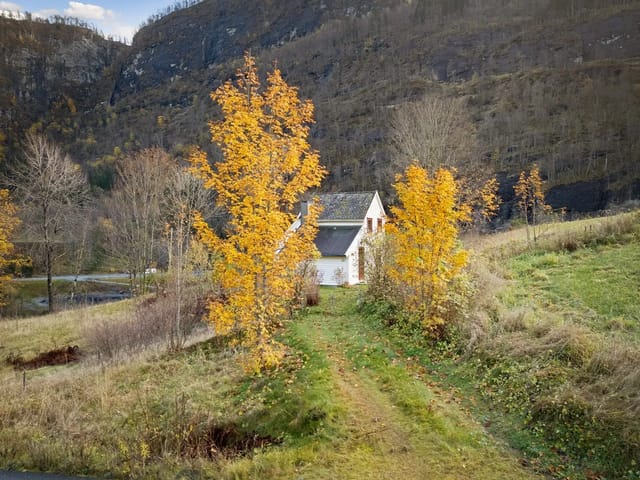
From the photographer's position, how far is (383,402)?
7.74 m

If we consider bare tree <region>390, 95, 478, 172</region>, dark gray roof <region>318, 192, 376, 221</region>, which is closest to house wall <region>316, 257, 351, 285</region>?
dark gray roof <region>318, 192, 376, 221</region>

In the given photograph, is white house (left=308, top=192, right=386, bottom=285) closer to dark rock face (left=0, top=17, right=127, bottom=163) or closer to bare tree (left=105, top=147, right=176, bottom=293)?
bare tree (left=105, top=147, right=176, bottom=293)

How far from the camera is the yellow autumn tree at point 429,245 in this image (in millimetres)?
10984

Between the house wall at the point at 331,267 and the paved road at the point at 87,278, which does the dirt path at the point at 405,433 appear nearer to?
the house wall at the point at 331,267

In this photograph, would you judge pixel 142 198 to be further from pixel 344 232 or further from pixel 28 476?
pixel 28 476

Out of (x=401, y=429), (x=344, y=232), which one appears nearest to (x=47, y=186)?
(x=344, y=232)

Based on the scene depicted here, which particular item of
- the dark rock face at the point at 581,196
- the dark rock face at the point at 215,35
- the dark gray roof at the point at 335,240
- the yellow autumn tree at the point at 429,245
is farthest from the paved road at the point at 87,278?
the dark rock face at the point at 215,35

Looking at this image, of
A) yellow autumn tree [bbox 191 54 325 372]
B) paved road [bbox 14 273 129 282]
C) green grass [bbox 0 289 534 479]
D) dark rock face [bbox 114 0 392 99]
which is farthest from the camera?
dark rock face [bbox 114 0 392 99]

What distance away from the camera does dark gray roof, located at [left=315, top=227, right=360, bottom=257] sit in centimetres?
2627

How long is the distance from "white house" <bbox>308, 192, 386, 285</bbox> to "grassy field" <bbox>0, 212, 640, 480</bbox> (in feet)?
40.8

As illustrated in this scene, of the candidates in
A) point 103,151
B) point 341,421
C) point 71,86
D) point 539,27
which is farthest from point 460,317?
point 71,86

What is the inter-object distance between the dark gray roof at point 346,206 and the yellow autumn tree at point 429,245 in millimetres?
16251

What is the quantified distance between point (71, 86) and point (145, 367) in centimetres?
17484

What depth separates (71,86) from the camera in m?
153
